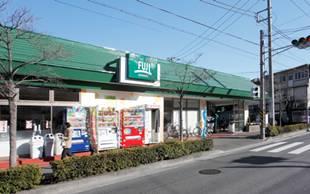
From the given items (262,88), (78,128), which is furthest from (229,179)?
(262,88)

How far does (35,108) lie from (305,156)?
1255cm

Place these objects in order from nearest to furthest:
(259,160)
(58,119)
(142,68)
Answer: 1. (259,160)
2. (58,119)
3. (142,68)

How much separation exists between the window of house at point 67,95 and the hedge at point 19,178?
264 inches

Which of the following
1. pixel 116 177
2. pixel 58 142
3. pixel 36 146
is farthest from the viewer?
pixel 58 142

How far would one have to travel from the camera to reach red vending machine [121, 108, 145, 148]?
17078 mm

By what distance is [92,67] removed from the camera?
52.4ft

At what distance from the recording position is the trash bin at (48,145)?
546 inches

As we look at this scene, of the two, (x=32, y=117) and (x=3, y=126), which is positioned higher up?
(x=32, y=117)

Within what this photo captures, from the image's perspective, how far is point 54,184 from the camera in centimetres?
882

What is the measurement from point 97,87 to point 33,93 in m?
3.28

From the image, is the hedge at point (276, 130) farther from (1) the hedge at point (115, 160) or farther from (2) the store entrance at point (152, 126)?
(1) the hedge at point (115, 160)

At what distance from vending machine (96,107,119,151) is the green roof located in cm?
158

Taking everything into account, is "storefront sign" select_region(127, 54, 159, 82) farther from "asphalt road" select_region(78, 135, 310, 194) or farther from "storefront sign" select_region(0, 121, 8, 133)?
"storefront sign" select_region(0, 121, 8, 133)

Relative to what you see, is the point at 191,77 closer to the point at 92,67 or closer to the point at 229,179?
the point at 92,67
